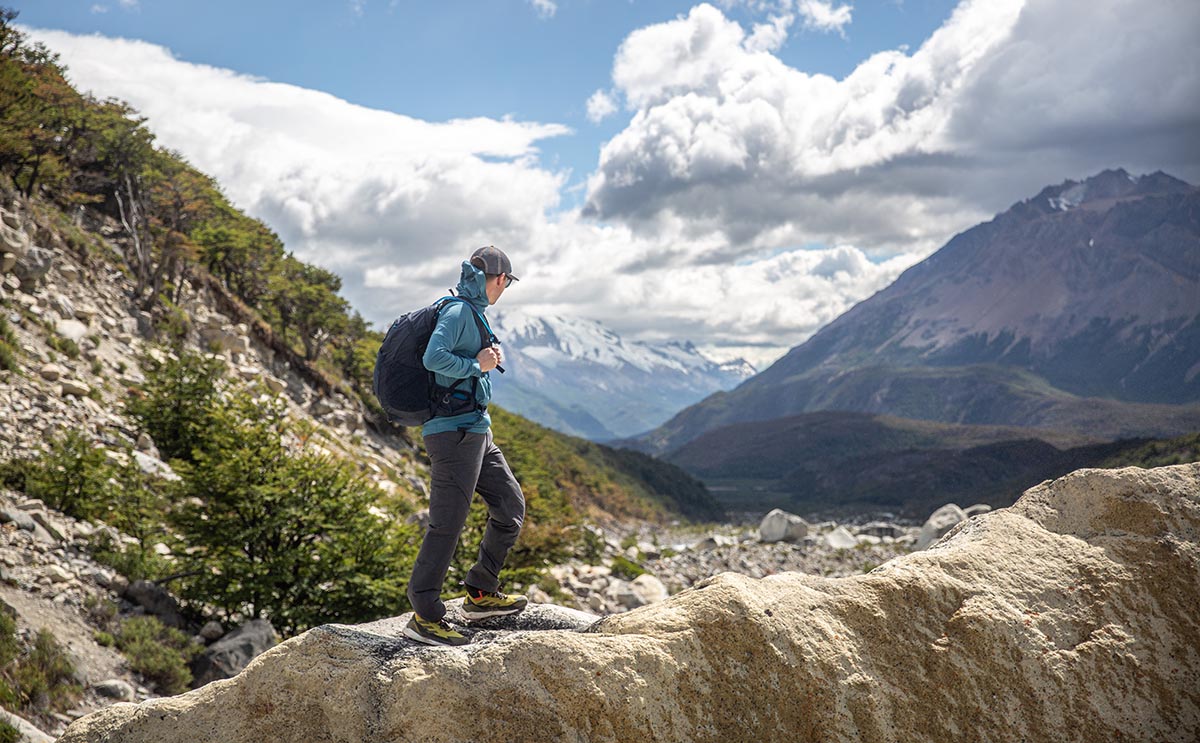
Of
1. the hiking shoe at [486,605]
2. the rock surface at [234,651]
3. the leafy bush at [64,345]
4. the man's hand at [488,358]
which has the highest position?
the man's hand at [488,358]

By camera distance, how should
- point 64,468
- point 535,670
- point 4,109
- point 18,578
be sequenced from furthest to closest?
point 4,109, point 64,468, point 18,578, point 535,670

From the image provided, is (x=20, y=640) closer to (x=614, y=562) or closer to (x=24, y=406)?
(x=24, y=406)

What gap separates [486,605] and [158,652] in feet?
29.9

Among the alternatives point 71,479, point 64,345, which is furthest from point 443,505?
point 64,345

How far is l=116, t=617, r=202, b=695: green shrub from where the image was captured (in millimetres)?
12133

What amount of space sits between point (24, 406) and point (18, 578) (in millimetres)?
8276

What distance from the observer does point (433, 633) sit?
5500mm

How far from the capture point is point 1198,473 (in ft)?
19.7

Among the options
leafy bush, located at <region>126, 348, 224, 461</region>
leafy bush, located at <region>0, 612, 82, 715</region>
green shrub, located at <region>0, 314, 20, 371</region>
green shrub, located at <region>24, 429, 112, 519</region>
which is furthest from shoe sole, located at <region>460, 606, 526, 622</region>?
green shrub, located at <region>0, 314, 20, 371</region>

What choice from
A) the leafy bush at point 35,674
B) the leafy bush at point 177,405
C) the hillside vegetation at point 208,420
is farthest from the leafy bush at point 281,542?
the leafy bush at point 177,405

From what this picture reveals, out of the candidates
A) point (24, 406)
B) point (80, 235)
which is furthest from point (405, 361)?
point (80, 235)

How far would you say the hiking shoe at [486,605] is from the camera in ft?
21.1

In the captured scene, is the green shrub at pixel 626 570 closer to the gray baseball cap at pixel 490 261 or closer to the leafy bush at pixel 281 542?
the leafy bush at pixel 281 542

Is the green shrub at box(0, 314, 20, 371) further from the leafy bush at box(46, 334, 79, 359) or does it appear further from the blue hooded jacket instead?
the blue hooded jacket
